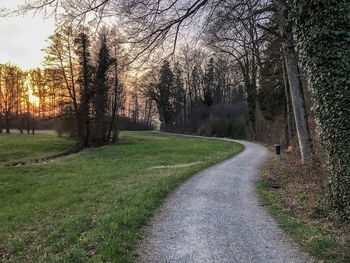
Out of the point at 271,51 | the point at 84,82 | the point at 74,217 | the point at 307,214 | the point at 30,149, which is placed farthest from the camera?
the point at 84,82

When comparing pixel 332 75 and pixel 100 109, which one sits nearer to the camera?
pixel 332 75

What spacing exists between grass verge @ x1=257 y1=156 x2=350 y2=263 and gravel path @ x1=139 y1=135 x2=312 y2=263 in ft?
0.97

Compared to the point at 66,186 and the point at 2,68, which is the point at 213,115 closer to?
the point at 66,186

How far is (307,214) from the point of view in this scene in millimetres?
5305

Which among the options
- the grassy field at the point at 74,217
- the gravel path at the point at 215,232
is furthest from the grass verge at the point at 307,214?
the grassy field at the point at 74,217

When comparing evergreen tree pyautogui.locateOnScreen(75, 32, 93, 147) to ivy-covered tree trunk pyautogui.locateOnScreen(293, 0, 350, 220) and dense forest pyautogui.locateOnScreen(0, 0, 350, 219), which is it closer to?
dense forest pyautogui.locateOnScreen(0, 0, 350, 219)

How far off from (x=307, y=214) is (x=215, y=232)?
8.63 ft

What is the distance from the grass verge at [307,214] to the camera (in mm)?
3758

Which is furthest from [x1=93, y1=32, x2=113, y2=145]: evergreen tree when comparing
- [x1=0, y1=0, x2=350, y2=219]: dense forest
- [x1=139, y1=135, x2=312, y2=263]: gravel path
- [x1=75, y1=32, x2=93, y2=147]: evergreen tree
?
[x1=139, y1=135, x2=312, y2=263]: gravel path

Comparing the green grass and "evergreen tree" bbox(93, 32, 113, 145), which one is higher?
"evergreen tree" bbox(93, 32, 113, 145)

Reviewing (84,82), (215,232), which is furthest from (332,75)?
(84,82)

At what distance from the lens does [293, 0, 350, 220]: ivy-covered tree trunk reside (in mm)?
4352

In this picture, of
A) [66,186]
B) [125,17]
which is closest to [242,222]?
[125,17]

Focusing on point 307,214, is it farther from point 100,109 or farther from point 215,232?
point 100,109
